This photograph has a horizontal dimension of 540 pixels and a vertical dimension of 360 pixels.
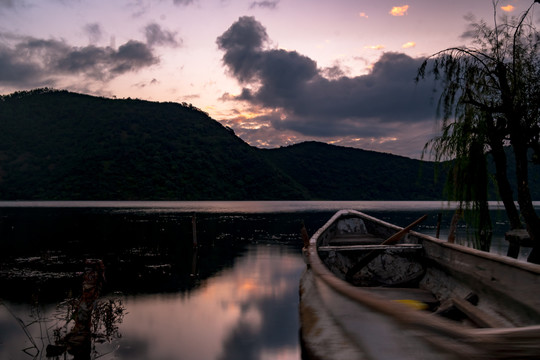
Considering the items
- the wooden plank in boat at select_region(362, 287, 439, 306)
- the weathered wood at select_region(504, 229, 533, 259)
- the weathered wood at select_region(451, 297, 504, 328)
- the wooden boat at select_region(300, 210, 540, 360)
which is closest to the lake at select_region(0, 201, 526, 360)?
the weathered wood at select_region(504, 229, 533, 259)

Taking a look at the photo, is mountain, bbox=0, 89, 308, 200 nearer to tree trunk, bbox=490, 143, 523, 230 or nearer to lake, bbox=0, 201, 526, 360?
lake, bbox=0, 201, 526, 360

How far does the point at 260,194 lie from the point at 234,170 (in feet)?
51.8

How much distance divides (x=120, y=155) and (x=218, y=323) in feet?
498

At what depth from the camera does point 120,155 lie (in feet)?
508

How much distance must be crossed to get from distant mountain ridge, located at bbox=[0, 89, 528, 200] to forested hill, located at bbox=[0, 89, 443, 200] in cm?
36

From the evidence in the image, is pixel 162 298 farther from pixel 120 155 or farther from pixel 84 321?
pixel 120 155

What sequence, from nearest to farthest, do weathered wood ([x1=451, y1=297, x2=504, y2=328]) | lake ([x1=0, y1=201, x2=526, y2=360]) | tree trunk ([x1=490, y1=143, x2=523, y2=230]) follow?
1. weathered wood ([x1=451, y1=297, x2=504, y2=328])
2. lake ([x1=0, y1=201, x2=526, y2=360])
3. tree trunk ([x1=490, y1=143, x2=523, y2=230])

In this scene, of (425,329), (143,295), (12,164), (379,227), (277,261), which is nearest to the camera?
(425,329)

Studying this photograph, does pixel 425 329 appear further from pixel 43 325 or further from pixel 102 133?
pixel 102 133

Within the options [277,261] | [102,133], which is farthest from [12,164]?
[277,261]

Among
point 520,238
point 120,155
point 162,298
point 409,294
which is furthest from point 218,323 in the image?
point 120,155

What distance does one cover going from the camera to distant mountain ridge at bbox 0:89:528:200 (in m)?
141

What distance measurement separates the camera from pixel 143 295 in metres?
17.5

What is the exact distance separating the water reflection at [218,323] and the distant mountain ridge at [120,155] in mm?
116658
